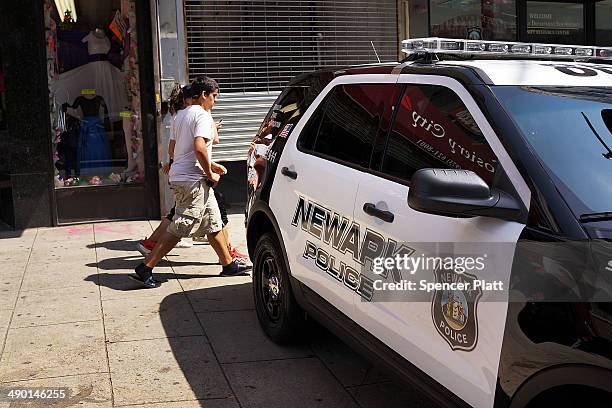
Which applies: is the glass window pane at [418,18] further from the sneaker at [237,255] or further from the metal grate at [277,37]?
the sneaker at [237,255]

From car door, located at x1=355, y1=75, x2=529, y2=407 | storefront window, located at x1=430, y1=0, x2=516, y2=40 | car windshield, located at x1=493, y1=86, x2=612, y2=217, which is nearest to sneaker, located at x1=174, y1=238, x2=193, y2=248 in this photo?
car door, located at x1=355, y1=75, x2=529, y2=407

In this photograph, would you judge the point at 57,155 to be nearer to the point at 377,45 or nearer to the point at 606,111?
the point at 377,45

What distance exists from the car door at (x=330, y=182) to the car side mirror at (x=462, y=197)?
0.97 meters

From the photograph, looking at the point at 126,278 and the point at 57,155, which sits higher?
the point at 57,155

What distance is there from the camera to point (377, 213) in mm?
3469

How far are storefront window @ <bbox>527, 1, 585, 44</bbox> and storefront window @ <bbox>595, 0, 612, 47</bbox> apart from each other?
276mm

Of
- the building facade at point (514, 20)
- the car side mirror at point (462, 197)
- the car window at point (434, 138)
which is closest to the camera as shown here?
the car side mirror at point (462, 197)

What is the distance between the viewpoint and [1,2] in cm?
851

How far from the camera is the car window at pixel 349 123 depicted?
12.7ft

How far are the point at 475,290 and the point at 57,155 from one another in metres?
7.31

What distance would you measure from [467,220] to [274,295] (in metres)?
2.34

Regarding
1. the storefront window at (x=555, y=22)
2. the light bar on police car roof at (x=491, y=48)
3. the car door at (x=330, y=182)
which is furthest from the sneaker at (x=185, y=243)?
the storefront window at (x=555, y=22)

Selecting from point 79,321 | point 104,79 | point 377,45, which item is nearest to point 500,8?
point 377,45

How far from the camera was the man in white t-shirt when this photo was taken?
6129 millimetres
